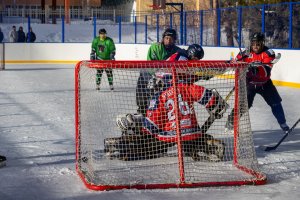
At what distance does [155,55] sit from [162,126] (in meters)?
2.45

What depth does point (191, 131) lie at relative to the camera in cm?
652

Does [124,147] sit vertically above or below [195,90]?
below

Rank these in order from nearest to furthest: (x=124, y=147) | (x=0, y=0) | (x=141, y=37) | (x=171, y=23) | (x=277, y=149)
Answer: (x=124, y=147), (x=277, y=149), (x=171, y=23), (x=141, y=37), (x=0, y=0)

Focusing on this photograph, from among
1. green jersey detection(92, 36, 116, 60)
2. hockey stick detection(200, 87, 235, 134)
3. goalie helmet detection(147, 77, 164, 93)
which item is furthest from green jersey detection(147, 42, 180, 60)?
green jersey detection(92, 36, 116, 60)

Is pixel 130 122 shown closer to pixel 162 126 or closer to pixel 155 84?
pixel 162 126

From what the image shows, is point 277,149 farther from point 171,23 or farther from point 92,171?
point 171,23

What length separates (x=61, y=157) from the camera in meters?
6.98

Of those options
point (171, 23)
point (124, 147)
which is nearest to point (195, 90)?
point (124, 147)

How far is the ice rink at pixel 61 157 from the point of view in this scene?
5512 millimetres

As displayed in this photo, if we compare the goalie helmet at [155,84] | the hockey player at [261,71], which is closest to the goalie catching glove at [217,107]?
the goalie helmet at [155,84]

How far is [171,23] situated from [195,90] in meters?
19.0

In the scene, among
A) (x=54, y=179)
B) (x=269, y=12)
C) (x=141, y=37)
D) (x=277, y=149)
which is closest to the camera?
(x=54, y=179)

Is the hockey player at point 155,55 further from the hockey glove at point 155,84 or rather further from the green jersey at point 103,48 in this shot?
the green jersey at point 103,48

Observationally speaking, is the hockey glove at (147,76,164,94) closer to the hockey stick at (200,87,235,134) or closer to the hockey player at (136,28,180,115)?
the hockey player at (136,28,180,115)
